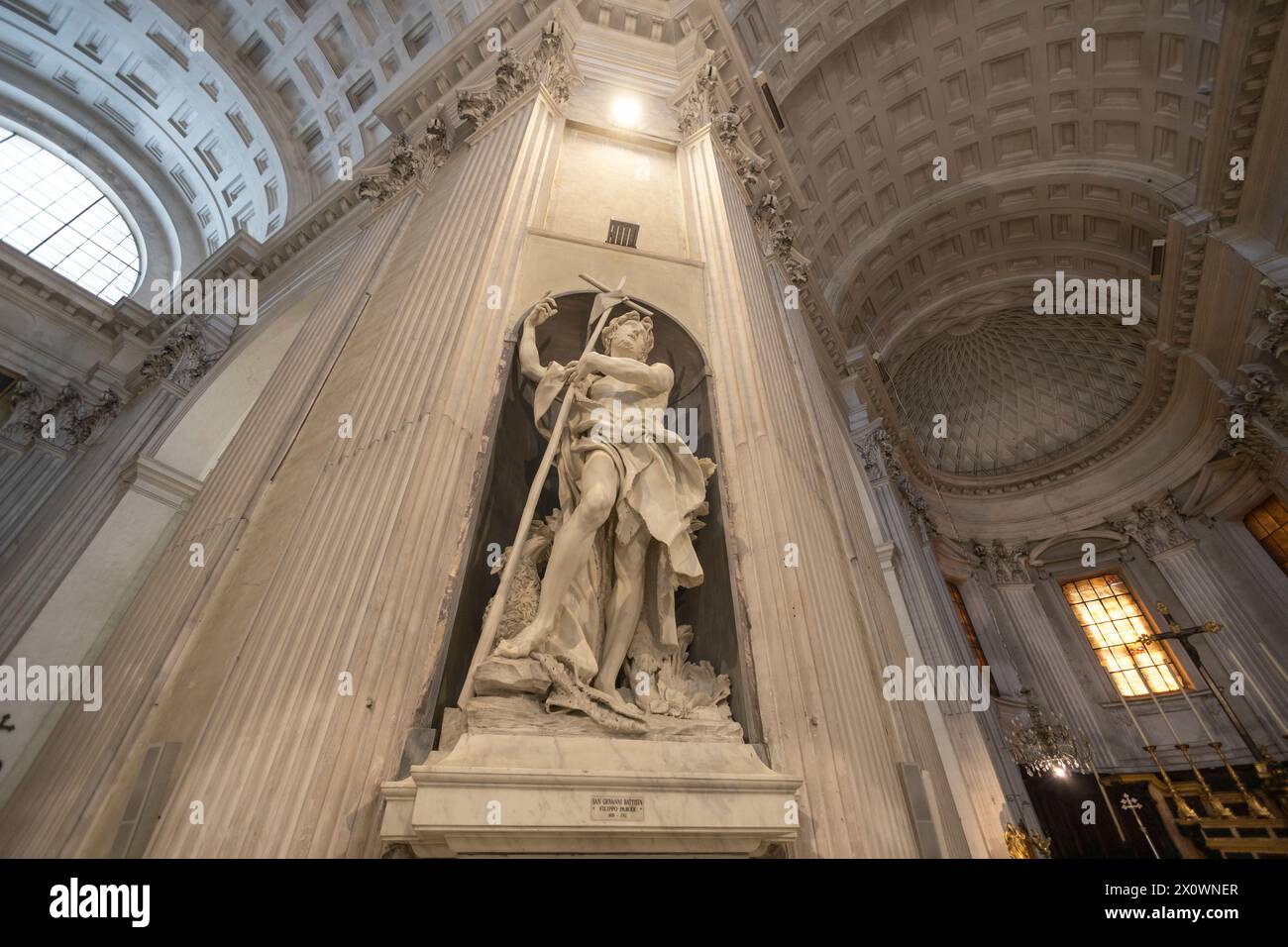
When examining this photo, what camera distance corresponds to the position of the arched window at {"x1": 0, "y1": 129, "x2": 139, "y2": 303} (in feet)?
41.4

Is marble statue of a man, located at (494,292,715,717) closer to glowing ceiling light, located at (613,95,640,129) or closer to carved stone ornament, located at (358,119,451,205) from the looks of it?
glowing ceiling light, located at (613,95,640,129)

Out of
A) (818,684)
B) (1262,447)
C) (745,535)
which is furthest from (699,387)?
(1262,447)

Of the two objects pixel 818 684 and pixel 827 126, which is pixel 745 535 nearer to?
pixel 818 684

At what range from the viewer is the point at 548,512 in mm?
4016

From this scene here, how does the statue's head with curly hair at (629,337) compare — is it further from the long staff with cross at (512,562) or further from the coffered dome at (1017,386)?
the coffered dome at (1017,386)

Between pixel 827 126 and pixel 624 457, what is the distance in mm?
12893

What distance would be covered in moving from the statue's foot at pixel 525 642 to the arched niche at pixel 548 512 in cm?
31

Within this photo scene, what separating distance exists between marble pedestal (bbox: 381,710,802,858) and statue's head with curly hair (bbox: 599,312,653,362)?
268cm

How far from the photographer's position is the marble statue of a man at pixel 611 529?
2.96 metres

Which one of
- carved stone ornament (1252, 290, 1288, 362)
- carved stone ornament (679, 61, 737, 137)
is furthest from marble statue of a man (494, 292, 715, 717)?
carved stone ornament (1252, 290, 1288, 362)

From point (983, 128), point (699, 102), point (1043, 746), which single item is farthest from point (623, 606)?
point (983, 128)

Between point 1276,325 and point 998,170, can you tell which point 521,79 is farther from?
point 1276,325

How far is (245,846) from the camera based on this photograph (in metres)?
2.02

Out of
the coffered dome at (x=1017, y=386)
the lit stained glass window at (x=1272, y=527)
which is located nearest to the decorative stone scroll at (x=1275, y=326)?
the lit stained glass window at (x=1272, y=527)
